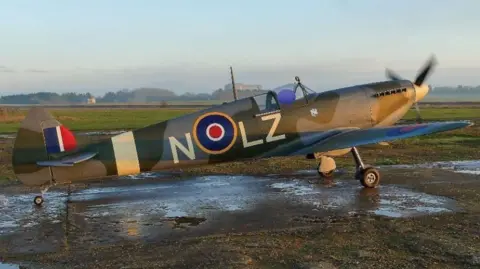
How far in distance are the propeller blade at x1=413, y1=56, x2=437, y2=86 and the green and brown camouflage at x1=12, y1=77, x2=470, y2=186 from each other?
63 centimetres

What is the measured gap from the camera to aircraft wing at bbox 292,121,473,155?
10109 mm

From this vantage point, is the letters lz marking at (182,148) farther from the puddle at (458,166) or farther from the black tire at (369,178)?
the puddle at (458,166)

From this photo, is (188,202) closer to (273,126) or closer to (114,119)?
(273,126)

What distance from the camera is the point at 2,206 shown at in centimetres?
944

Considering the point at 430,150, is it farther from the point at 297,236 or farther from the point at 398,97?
the point at 297,236

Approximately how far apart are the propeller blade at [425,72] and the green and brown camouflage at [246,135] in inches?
24.7

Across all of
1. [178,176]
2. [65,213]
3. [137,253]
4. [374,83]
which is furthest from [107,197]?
[374,83]

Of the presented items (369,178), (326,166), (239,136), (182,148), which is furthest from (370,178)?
(182,148)

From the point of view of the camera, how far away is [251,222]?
7.77m

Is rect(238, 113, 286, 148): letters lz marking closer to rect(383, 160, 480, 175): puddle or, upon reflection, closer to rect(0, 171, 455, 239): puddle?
rect(0, 171, 455, 239): puddle

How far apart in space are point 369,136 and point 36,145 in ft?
22.3

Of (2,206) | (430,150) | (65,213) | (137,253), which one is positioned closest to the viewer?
(137,253)

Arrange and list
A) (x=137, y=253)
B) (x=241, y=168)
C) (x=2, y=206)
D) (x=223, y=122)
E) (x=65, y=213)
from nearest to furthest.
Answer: (x=137, y=253) < (x=65, y=213) < (x=2, y=206) < (x=223, y=122) < (x=241, y=168)

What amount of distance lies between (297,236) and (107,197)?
5.14 m
